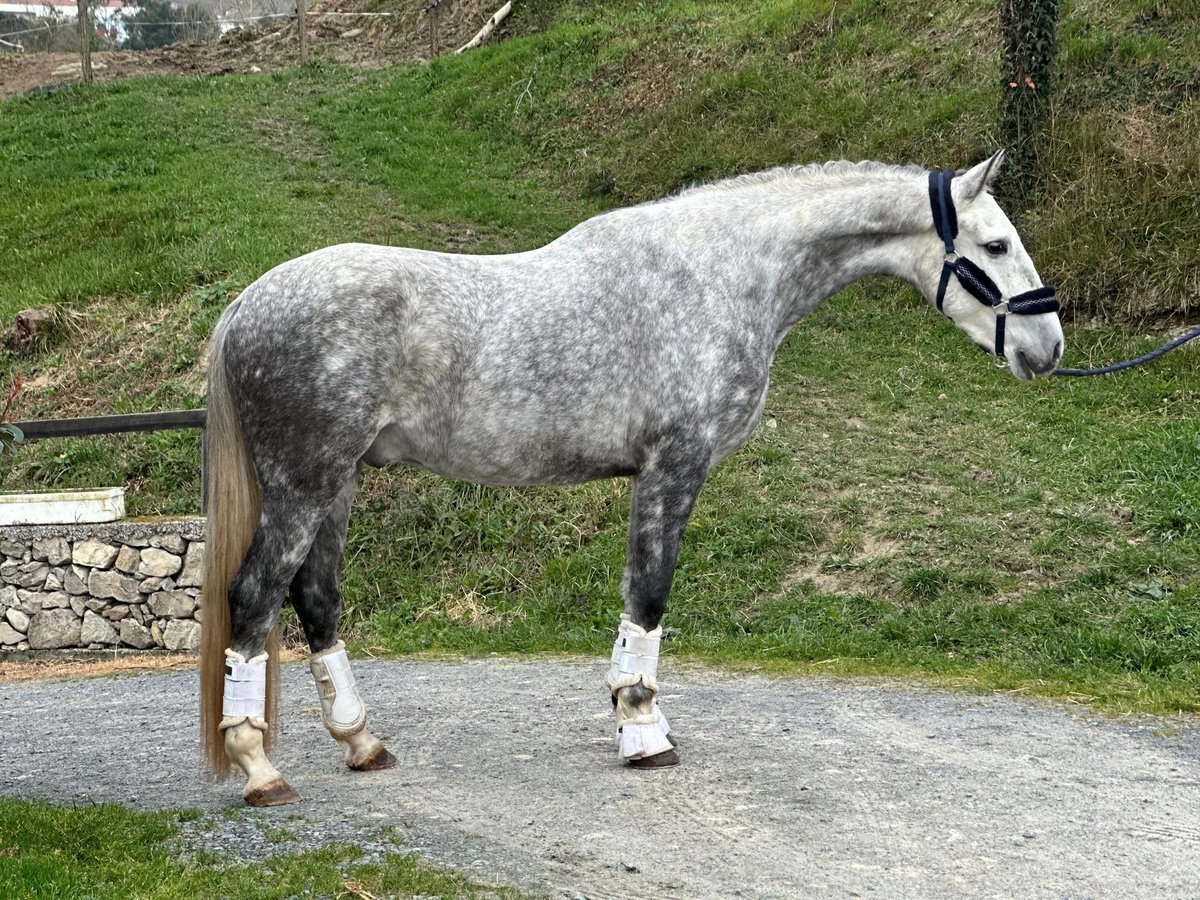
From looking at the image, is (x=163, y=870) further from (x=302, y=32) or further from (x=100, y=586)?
(x=302, y=32)

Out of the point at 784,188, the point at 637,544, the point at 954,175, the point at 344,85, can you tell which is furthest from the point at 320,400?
the point at 344,85

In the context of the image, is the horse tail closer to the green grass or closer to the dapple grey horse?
the dapple grey horse

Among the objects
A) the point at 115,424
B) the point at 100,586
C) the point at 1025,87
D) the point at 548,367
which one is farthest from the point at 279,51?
the point at 548,367

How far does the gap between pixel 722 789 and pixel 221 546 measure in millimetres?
2062

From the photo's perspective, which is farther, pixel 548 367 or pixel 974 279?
pixel 974 279

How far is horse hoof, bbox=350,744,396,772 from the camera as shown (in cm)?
A: 504

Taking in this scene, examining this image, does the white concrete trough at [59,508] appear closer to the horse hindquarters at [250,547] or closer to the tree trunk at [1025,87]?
the horse hindquarters at [250,547]

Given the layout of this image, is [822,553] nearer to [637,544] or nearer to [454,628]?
[454,628]

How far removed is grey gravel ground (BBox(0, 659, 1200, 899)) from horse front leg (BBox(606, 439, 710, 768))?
15 cm

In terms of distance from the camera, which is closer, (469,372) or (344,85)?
(469,372)

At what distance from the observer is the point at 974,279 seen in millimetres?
4926

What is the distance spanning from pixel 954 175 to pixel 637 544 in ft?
6.40

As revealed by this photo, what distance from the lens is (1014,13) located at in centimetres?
1173

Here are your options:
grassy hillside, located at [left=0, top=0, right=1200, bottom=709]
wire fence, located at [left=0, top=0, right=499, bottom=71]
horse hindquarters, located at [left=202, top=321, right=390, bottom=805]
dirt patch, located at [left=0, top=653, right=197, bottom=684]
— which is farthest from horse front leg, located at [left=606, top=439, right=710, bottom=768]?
wire fence, located at [left=0, top=0, right=499, bottom=71]
